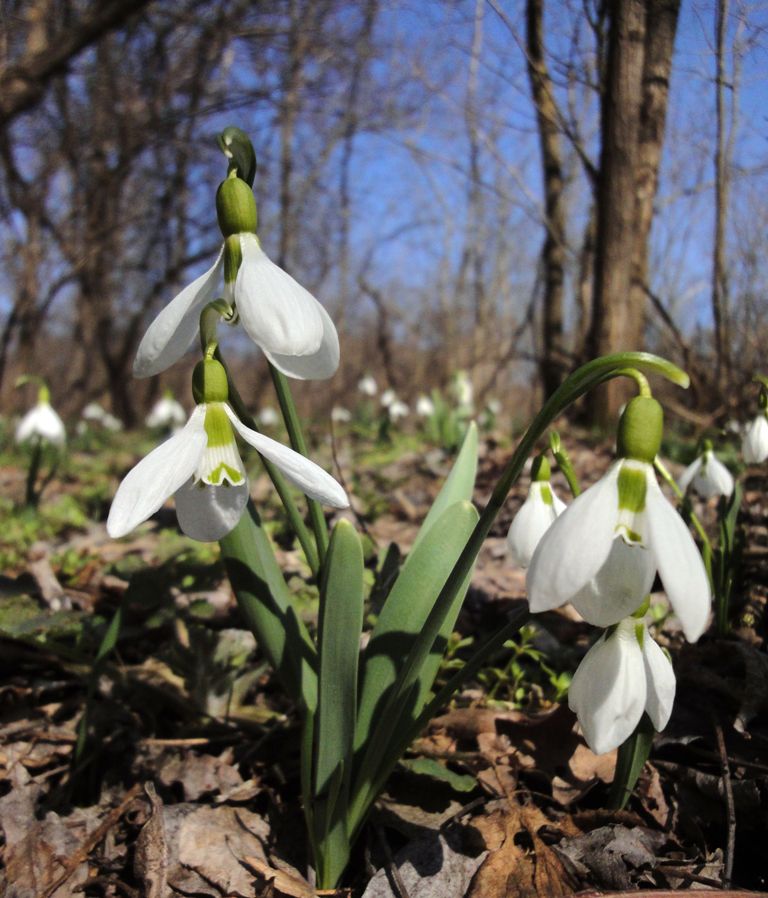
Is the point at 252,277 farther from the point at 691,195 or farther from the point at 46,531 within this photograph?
the point at 691,195

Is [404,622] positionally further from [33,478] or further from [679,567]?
[33,478]

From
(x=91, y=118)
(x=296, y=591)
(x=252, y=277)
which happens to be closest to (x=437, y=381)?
(x=91, y=118)

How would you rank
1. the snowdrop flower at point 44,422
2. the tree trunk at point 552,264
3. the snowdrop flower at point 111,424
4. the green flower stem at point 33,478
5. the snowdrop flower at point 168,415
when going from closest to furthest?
the green flower stem at point 33,478 < the snowdrop flower at point 44,422 < the tree trunk at point 552,264 < the snowdrop flower at point 168,415 < the snowdrop flower at point 111,424

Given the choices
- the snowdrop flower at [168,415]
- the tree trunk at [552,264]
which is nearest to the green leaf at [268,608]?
the tree trunk at [552,264]

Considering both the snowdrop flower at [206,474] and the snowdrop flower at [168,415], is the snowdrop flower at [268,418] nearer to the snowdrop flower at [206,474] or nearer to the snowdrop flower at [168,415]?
the snowdrop flower at [168,415]

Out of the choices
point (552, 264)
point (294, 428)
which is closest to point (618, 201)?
point (552, 264)

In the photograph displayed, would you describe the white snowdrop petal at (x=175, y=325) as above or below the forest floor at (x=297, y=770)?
above
